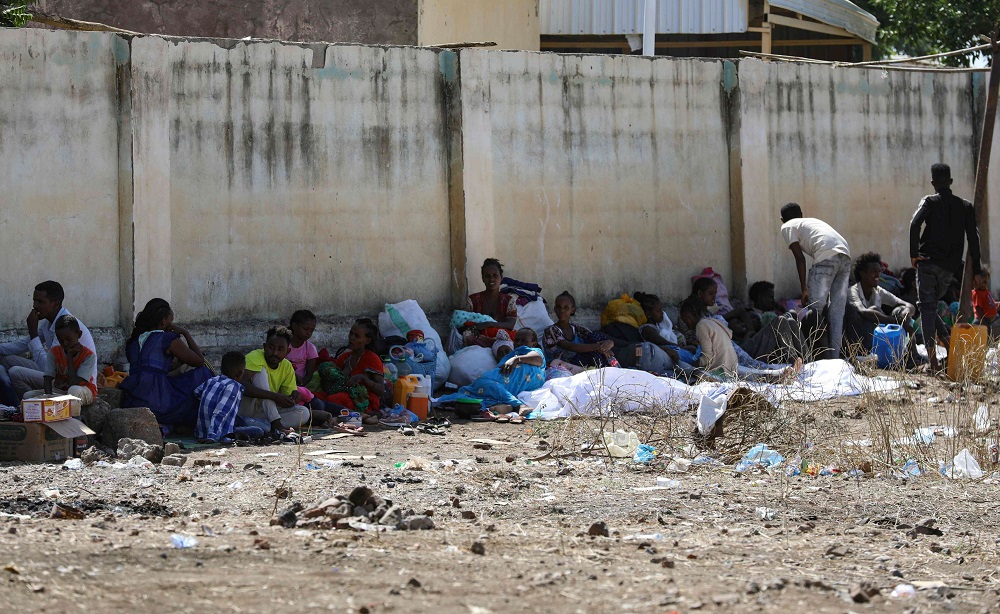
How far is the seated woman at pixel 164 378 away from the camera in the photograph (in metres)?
7.66

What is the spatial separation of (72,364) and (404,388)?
234cm

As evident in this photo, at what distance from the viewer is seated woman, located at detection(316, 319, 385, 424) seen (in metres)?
8.55

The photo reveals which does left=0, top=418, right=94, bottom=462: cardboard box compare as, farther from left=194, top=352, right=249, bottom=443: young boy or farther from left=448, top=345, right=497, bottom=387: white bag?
left=448, top=345, right=497, bottom=387: white bag

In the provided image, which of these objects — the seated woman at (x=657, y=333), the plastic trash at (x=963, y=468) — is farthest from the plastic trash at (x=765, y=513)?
the seated woman at (x=657, y=333)

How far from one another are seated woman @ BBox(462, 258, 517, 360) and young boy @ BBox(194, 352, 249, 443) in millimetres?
2524

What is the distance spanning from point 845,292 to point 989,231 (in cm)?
278

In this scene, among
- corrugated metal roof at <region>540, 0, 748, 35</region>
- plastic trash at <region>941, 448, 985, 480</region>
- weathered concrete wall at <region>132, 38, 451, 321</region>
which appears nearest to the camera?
plastic trash at <region>941, 448, 985, 480</region>

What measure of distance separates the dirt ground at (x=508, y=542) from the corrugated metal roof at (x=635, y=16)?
9097 mm

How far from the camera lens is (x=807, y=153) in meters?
11.8

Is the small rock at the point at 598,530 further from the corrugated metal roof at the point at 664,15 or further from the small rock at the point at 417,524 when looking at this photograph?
the corrugated metal roof at the point at 664,15

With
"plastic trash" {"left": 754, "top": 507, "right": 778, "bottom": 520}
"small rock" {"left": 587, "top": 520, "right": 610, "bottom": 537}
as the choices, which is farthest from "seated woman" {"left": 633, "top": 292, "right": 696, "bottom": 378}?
"small rock" {"left": 587, "top": 520, "right": 610, "bottom": 537}

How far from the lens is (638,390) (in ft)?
28.2

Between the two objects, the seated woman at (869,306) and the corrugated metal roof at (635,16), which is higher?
the corrugated metal roof at (635,16)

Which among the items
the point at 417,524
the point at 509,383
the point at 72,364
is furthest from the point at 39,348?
the point at 417,524
